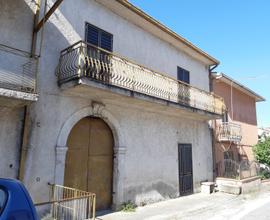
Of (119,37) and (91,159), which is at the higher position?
(119,37)

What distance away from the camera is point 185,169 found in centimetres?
1238

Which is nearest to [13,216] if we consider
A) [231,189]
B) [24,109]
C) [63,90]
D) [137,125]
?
[24,109]

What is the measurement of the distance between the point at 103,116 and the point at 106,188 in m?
2.59

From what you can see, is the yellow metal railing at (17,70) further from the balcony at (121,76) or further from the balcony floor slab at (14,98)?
the balcony at (121,76)

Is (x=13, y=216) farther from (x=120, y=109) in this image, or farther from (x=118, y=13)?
(x=118, y=13)

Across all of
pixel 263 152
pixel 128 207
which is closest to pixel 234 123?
pixel 263 152

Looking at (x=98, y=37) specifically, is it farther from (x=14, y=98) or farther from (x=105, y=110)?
(x=14, y=98)

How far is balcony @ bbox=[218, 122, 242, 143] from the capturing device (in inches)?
613

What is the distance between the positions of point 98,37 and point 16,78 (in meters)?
4.08

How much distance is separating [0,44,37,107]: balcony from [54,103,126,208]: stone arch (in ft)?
5.99

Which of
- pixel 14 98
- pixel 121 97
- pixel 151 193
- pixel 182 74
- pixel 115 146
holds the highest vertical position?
pixel 182 74

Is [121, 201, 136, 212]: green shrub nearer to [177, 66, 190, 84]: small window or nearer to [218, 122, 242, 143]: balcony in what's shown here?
[177, 66, 190, 84]: small window

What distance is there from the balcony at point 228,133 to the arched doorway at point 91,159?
8.75 metres

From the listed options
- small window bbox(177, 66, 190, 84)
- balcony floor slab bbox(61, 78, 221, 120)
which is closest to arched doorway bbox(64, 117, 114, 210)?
balcony floor slab bbox(61, 78, 221, 120)
